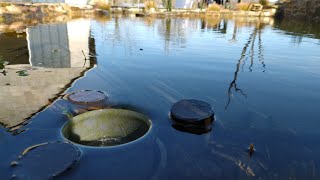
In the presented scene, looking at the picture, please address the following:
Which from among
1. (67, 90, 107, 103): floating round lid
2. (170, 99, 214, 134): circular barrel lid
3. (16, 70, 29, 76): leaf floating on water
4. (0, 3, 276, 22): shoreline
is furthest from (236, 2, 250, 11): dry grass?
(170, 99, 214, 134): circular barrel lid

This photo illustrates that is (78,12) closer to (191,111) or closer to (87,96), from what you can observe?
(87,96)

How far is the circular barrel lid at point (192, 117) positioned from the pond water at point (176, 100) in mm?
176

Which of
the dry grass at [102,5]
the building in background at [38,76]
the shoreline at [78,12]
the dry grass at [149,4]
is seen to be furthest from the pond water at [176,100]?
the dry grass at [149,4]

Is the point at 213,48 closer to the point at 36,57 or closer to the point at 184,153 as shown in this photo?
the point at 36,57

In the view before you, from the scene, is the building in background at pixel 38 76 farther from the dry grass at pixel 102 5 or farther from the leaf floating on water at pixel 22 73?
the dry grass at pixel 102 5

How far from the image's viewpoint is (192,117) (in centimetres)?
548

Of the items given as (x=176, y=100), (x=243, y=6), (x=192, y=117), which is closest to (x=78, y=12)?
(x=243, y=6)

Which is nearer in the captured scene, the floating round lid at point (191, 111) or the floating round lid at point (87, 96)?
the floating round lid at point (191, 111)

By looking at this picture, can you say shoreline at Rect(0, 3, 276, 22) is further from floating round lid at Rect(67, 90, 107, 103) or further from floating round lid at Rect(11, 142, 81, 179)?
floating round lid at Rect(11, 142, 81, 179)

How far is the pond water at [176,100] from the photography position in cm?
421

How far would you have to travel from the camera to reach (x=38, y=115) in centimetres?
567

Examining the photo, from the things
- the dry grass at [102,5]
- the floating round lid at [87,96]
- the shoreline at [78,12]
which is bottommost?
the floating round lid at [87,96]

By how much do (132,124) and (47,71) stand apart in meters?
4.75

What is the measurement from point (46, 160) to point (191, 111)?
10.2 ft
